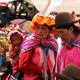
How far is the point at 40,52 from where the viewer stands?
376cm

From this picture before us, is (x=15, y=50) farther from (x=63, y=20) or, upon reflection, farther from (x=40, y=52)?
(x=63, y=20)

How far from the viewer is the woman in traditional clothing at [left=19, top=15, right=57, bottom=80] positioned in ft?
12.4

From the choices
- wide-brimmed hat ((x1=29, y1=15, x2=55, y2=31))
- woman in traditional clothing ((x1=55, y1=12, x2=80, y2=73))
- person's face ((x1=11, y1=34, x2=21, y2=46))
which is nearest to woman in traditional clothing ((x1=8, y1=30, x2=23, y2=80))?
person's face ((x1=11, y1=34, x2=21, y2=46))

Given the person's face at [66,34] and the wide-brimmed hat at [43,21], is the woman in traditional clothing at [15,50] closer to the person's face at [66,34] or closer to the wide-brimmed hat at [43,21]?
the wide-brimmed hat at [43,21]

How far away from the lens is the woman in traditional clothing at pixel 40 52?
12.4ft

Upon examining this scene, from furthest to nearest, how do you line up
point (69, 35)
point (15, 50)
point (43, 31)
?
point (15, 50)
point (43, 31)
point (69, 35)

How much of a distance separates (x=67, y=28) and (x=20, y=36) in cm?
105

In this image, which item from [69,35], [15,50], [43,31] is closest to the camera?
[69,35]

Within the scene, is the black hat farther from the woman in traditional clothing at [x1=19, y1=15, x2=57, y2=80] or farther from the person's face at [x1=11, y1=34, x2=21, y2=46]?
the person's face at [x1=11, y1=34, x2=21, y2=46]

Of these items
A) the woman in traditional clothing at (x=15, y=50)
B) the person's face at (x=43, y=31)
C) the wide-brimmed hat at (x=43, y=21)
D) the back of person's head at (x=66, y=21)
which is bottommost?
the woman in traditional clothing at (x=15, y=50)

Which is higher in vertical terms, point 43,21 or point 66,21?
point 66,21

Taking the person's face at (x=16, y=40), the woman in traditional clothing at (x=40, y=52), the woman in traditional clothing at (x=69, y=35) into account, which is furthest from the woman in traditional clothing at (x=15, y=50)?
the woman in traditional clothing at (x=69, y=35)

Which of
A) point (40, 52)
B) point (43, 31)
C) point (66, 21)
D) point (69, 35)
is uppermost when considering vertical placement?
point (66, 21)

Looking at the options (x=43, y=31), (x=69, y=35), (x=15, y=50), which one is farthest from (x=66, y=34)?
(x=15, y=50)
